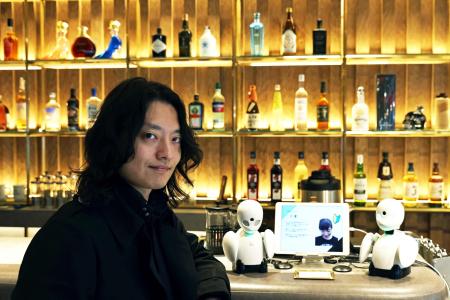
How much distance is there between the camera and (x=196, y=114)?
3.80 metres

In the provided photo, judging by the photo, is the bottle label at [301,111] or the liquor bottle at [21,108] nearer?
the bottle label at [301,111]

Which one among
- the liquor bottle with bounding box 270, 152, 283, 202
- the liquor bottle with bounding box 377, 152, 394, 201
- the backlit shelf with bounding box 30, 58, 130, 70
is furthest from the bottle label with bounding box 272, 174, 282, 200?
the backlit shelf with bounding box 30, 58, 130, 70

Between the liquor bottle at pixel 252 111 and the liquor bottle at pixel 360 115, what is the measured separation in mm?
610

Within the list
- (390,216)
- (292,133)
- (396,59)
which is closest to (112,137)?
(390,216)

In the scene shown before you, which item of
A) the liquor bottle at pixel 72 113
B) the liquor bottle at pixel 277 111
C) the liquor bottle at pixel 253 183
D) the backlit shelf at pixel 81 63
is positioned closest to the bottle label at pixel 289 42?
the liquor bottle at pixel 277 111

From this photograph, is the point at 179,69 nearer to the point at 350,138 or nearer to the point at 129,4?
the point at 129,4

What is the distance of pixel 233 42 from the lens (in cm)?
367

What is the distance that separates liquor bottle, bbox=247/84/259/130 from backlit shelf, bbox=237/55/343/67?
17 centimetres

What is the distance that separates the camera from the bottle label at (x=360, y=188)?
3.64m

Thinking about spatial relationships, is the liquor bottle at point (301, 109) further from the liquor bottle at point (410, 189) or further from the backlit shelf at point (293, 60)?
the liquor bottle at point (410, 189)

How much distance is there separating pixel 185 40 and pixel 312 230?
6.83 ft

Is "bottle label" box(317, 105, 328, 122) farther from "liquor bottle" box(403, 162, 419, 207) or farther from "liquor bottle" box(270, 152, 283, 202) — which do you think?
"liquor bottle" box(403, 162, 419, 207)

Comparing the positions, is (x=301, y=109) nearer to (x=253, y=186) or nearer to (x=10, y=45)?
(x=253, y=186)

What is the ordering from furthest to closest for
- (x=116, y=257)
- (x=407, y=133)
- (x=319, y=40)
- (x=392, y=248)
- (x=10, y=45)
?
(x=10, y=45), (x=319, y=40), (x=407, y=133), (x=392, y=248), (x=116, y=257)
